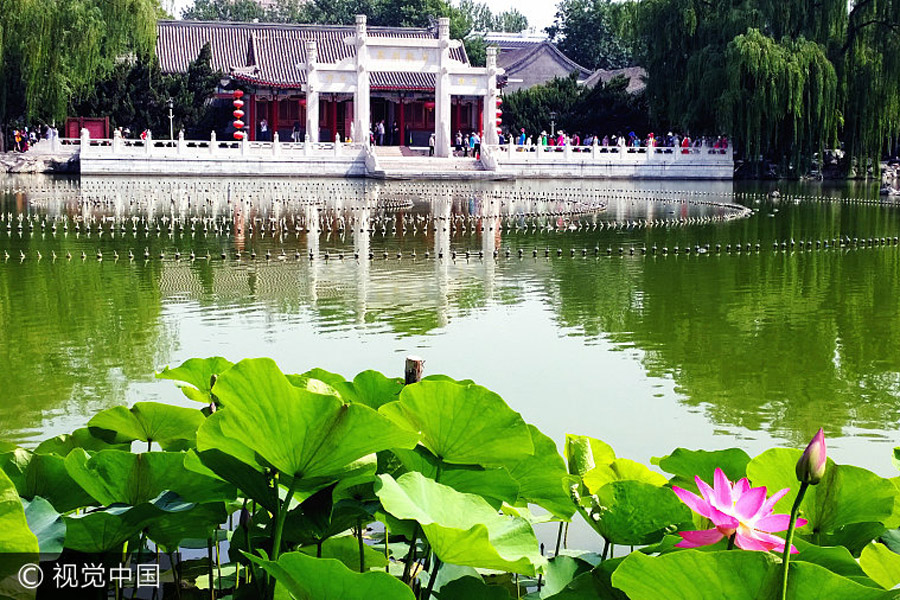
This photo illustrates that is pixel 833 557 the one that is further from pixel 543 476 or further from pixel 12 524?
pixel 12 524

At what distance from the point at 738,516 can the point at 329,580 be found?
83 cm

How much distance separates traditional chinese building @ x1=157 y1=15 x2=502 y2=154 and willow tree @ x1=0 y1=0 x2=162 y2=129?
19.2 feet

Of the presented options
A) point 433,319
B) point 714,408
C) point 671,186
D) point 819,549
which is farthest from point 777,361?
point 671,186

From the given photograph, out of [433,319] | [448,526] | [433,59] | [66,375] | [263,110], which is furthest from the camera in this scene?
[263,110]

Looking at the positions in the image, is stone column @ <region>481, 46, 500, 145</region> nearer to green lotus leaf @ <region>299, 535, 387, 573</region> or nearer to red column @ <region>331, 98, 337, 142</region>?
red column @ <region>331, 98, 337, 142</region>

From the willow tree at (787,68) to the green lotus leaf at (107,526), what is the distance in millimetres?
28609

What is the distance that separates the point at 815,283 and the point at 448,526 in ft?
36.4

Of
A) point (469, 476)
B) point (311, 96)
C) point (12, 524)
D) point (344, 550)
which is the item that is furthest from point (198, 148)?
point (12, 524)

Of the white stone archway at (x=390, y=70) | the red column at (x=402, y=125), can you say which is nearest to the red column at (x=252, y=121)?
the white stone archway at (x=390, y=70)

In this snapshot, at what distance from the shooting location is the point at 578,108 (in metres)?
42.3

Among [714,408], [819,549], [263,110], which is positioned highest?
[263,110]

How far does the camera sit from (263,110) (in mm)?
42062

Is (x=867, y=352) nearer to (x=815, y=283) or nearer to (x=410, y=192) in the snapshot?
(x=815, y=283)

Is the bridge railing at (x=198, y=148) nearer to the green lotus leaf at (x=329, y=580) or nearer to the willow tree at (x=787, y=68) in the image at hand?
the willow tree at (x=787, y=68)
